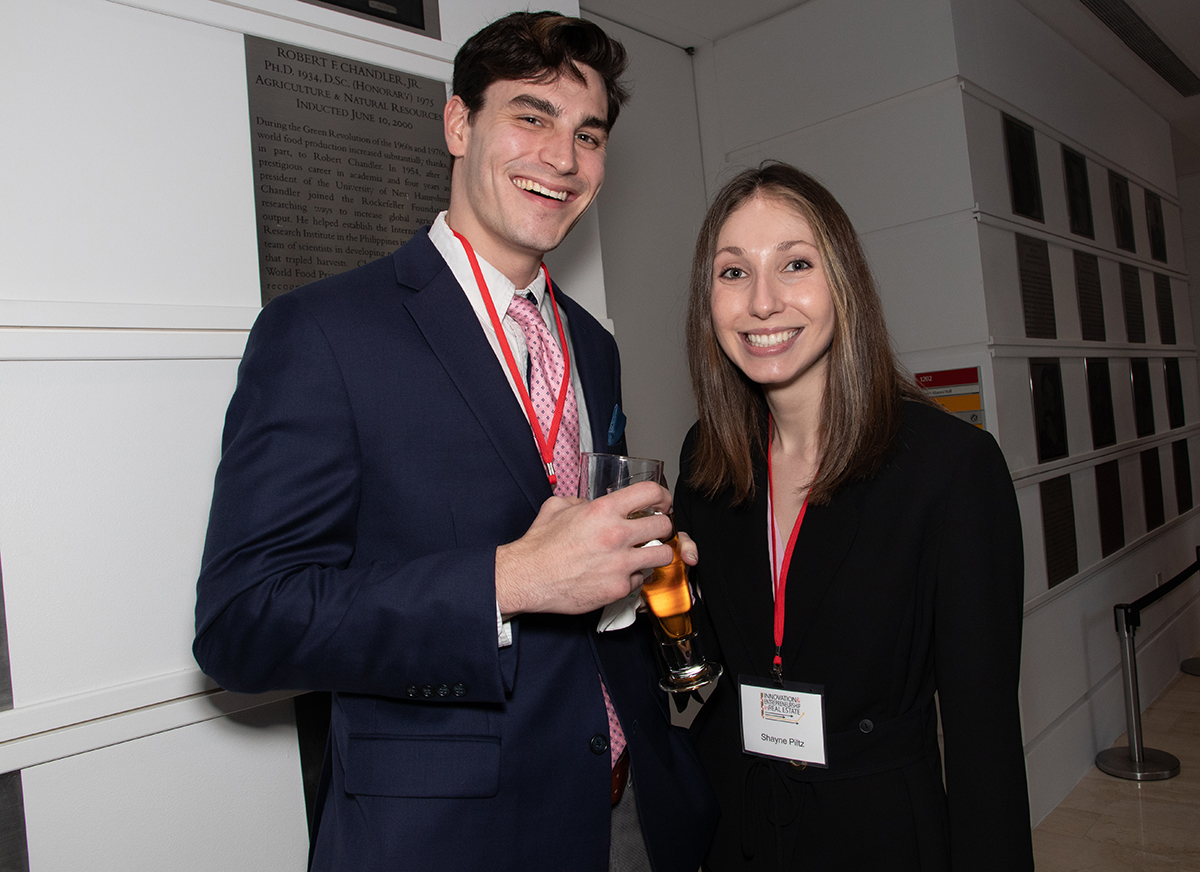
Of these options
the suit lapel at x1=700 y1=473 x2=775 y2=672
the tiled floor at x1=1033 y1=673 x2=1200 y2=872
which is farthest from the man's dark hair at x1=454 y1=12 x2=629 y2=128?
the tiled floor at x1=1033 y1=673 x2=1200 y2=872

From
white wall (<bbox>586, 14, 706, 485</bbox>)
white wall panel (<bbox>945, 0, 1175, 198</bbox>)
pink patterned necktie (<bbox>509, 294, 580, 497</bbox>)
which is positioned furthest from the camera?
white wall (<bbox>586, 14, 706, 485</bbox>)

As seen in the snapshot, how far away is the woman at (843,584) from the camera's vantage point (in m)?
1.45

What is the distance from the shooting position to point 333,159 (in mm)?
1648

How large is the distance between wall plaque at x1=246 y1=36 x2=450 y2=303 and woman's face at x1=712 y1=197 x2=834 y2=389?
694 millimetres

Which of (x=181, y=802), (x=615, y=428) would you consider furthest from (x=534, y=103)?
(x=181, y=802)

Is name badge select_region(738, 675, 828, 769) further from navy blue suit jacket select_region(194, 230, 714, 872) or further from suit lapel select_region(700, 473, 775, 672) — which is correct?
navy blue suit jacket select_region(194, 230, 714, 872)

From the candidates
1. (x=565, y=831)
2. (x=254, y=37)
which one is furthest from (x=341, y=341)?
(x=565, y=831)

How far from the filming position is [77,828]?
1.29 m

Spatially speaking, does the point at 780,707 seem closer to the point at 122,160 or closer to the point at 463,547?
the point at 463,547

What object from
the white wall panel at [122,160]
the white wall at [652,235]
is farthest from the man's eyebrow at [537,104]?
the white wall at [652,235]

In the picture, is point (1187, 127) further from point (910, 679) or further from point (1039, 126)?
point (910, 679)

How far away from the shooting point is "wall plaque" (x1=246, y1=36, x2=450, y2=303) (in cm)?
157

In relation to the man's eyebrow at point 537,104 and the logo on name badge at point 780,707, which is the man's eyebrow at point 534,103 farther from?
the logo on name badge at point 780,707

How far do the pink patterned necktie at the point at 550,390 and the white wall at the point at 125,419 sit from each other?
500mm
